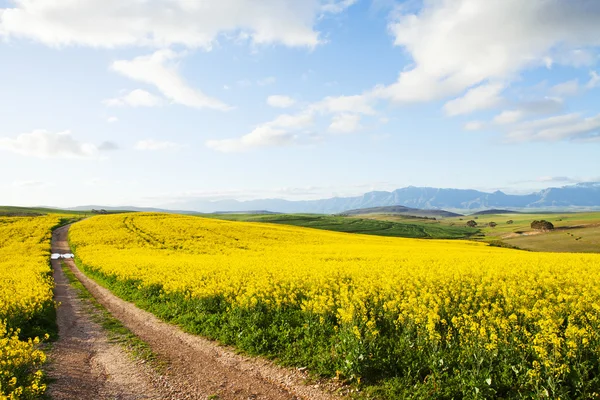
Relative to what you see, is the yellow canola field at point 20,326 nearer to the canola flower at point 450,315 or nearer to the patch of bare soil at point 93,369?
the patch of bare soil at point 93,369

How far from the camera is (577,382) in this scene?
274 inches

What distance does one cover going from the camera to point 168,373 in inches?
401

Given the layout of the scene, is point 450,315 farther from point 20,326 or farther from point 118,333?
point 20,326

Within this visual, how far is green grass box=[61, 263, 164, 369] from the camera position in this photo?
11485 mm

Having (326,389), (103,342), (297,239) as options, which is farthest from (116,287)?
(297,239)

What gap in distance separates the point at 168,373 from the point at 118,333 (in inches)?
207

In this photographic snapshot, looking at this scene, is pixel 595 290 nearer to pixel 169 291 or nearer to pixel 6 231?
pixel 169 291

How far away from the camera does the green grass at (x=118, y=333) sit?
37.7 feet

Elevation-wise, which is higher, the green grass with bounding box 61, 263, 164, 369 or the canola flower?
the canola flower

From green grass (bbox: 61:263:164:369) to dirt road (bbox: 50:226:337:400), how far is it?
232 mm

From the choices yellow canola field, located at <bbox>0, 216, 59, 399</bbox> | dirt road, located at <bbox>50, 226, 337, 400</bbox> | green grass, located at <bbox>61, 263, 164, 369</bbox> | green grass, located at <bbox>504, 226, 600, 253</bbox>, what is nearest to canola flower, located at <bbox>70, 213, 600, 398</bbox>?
dirt road, located at <bbox>50, 226, 337, 400</bbox>

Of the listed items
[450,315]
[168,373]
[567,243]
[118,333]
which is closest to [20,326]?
[118,333]

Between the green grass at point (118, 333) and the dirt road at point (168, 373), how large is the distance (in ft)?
0.76

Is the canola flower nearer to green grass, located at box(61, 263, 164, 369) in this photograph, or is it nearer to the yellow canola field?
green grass, located at box(61, 263, 164, 369)
